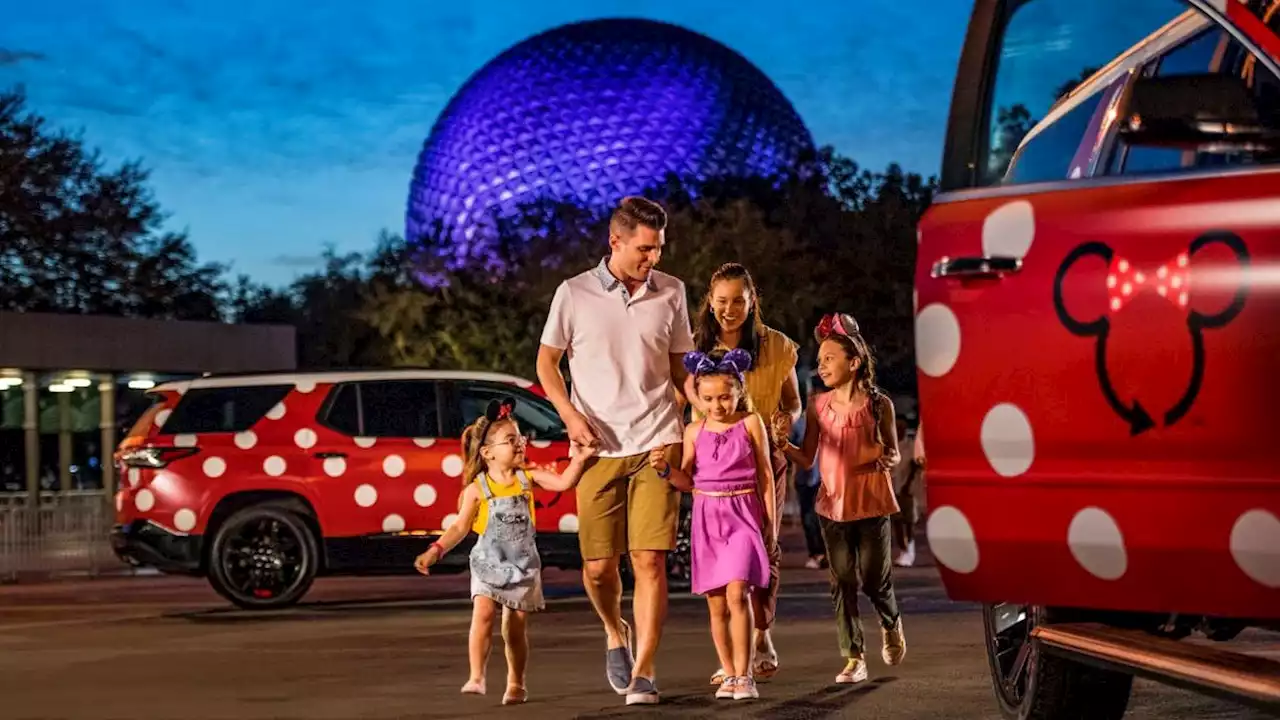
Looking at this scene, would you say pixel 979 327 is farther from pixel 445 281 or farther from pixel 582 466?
pixel 445 281

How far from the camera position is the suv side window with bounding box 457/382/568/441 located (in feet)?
53.9

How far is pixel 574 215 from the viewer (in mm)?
51406

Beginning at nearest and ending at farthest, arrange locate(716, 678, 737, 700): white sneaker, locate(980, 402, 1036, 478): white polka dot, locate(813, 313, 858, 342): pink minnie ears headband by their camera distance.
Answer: locate(980, 402, 1036, 478): white polka dot
locate(716, 678, 737, 700): white sneaker
locate(813, 313, 858, 342): pink minnie ears headband

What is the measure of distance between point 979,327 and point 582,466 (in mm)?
4016

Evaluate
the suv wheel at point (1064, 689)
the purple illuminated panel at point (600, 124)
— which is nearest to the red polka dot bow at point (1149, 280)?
the suv wheel at point (1064, 689)

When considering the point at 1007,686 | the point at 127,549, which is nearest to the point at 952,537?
the point at 1007,686

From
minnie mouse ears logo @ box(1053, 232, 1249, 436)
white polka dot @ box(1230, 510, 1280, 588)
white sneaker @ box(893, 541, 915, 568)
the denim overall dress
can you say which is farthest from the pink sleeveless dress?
white sneaker @ box(893, 541, 915, 568)

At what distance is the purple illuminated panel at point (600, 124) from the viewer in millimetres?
55062

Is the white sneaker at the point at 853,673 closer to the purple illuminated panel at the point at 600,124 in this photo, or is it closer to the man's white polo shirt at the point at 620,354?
the man's white polo shirt at the point at 620,354

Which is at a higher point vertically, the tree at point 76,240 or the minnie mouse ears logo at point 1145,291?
the tree at point 76,240

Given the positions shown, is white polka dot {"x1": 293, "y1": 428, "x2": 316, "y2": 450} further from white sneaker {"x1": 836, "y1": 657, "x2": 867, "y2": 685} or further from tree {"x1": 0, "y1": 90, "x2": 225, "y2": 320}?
tree {"x1": 0, "y1": 90, "x2": 225, "y2": 320}

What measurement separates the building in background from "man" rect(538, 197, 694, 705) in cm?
1665

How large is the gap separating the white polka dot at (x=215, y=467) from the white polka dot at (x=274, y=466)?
291 millimetres

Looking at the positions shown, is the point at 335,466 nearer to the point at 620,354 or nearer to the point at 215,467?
the point at 215,467
